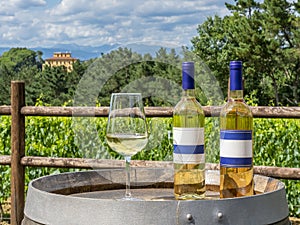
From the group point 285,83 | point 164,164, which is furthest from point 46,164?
point 285,83

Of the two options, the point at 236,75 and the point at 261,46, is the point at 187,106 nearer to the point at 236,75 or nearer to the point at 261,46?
the point at 236,75

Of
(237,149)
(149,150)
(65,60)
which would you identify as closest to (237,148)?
(237,149)

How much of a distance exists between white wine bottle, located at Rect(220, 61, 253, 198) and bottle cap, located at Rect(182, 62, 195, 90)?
0.35 feet

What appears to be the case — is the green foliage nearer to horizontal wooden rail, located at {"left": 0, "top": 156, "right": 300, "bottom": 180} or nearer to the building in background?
the building in background

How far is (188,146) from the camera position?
5.27 feet

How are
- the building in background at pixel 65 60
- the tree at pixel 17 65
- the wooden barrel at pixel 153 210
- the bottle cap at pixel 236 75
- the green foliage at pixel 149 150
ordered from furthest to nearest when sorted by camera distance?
the tree at pixel 17 65
the green foliage at pixel 149 150
the building in background at pixel 65 60
the bottle cap at pixel 236 75
the wooden barrel at pixel 153 210

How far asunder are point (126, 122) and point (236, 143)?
0.32m

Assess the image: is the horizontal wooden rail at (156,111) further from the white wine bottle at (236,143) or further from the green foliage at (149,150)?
the green foliage at (149,150)

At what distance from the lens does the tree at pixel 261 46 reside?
29344 millimetres

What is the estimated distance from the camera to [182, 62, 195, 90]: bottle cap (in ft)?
5.15

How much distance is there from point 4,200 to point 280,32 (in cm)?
2620

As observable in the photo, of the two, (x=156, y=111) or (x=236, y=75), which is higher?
(x=236, y=75)

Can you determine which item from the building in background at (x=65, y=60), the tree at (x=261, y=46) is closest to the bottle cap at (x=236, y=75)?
the building in background at (x=65, y=60)

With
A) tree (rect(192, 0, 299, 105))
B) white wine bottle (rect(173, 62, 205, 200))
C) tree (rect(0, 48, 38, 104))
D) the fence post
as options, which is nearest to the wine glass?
white wine bottle (rect(173, 62, 205, 200))
